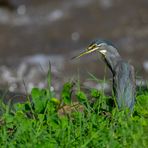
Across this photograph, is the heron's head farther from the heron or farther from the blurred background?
the blurred background

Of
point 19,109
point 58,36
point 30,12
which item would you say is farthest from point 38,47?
point 19,109

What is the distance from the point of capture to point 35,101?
6.82m

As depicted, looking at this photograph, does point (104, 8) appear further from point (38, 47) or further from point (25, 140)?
point (25, 140)

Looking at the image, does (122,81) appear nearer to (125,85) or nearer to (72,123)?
(125,85)

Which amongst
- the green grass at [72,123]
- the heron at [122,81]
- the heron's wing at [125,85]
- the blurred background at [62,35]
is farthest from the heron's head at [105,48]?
the blurred background at [62,35]

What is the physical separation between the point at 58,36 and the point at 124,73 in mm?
8383

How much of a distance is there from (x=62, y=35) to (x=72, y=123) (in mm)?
8512

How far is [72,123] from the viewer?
6344mm

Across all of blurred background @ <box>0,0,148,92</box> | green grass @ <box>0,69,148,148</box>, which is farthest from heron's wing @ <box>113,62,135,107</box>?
blurred background @ <box>0,0,148,92</box>

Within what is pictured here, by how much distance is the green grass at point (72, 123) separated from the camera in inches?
233

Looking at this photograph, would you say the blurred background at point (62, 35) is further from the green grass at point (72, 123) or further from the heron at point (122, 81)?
the heron at point (122, 81)

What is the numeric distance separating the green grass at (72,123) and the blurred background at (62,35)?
554 centimetres

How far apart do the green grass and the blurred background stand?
5539mm

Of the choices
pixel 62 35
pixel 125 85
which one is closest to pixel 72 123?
pixel 125 85
